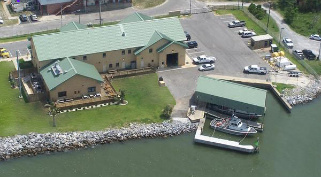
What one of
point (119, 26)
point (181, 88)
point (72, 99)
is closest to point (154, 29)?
point (119, 26)

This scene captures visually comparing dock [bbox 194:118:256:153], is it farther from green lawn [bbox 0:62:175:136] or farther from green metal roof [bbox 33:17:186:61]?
green metal roof [bbox 33:17:186:61]

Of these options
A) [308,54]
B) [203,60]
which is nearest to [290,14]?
[308,54]

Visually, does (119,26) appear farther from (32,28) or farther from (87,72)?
(32,28)

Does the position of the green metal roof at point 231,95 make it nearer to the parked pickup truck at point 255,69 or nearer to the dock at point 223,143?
the dock at point 223,143

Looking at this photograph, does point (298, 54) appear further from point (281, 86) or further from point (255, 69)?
point (281, 86)

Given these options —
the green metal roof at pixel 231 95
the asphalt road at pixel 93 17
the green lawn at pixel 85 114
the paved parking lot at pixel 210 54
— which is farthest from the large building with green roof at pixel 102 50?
the asphalt road at pixel 93 17

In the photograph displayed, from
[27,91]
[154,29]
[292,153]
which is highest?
[154,29]

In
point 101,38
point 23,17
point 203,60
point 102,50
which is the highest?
point 101,38
